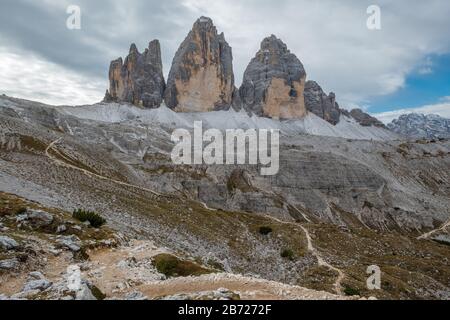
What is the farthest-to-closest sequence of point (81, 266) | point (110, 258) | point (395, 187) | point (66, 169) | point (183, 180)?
point (395, 187) → point (183, 180) → point (66, 169) → point (110, 258) → point (81, 266)

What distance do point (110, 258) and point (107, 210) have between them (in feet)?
88.8

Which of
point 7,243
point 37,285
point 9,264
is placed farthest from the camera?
Answer: point 7,243

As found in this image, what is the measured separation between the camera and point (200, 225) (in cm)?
6384

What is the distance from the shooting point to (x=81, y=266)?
23125 millimetres

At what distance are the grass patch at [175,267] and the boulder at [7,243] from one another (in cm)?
813

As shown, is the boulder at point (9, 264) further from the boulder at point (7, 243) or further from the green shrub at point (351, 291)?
the green shrub at point (351, 291)

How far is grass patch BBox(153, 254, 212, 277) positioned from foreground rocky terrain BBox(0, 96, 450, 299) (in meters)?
0.15

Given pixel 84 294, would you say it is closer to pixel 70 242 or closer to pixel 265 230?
pixel 70 242

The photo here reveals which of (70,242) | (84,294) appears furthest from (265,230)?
(84,294)

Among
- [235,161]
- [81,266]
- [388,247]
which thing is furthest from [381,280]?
[235,161]

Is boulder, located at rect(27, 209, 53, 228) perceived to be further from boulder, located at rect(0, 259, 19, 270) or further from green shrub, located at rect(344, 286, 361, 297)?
green shrub, located at rect(344, 286, 361, 297)

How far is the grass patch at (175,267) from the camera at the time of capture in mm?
25047

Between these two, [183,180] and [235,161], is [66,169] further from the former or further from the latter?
[235,161]

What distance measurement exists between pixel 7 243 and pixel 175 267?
9782 mm
